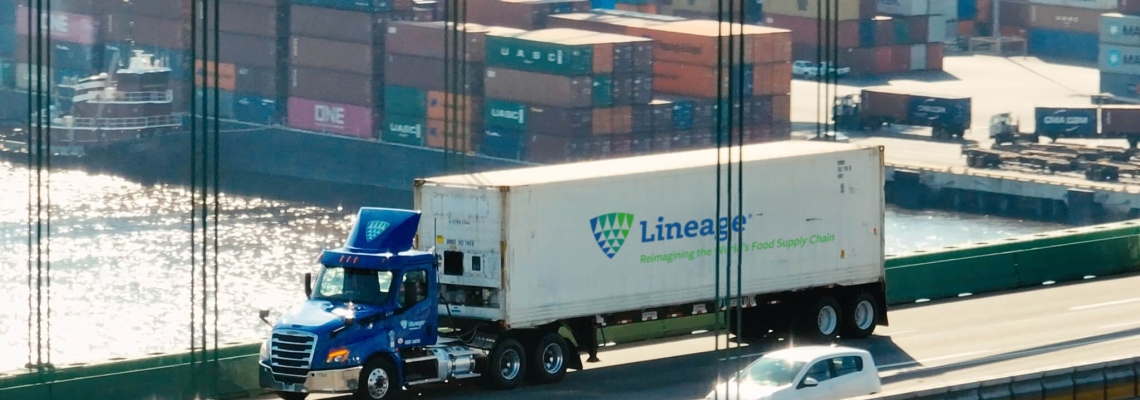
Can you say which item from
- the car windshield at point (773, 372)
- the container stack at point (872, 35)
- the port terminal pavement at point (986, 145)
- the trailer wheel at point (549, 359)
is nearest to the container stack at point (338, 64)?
the port terminal pavement at point (986, 145)

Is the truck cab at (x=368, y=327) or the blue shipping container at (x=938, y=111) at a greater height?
the blue shipping container at (x=938, y=111)

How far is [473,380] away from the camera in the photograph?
787 inches

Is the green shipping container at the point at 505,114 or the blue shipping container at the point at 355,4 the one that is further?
the blue shipping container at the point at 355,4

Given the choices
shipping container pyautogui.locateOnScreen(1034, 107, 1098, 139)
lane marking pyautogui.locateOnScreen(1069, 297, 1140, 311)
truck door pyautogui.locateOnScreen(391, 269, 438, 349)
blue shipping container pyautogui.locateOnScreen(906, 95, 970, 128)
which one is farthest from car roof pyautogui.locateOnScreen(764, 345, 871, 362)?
blue shipping container pyautogui.locateOnScreen(906, 95, 970, 128)

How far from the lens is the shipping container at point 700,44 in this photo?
99.1 metres

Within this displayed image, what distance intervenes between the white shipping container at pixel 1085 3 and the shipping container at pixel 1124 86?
572 inches

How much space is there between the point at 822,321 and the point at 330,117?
272 ft

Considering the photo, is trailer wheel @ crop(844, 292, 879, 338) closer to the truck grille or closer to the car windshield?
the car windshield

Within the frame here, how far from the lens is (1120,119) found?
323 ft

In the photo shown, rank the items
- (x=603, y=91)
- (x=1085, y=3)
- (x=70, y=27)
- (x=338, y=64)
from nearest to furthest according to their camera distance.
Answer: (x=603, y=91) < (x=338, y=64) < (x=70, y=27) < (x=1085, y=3)

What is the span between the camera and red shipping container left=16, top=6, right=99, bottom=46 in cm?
11069

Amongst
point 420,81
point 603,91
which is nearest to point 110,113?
point 420,81

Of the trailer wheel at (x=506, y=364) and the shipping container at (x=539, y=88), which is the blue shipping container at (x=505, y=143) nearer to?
the shipping container at (x=539, y=88)

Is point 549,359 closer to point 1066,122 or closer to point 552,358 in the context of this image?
point 552,358
